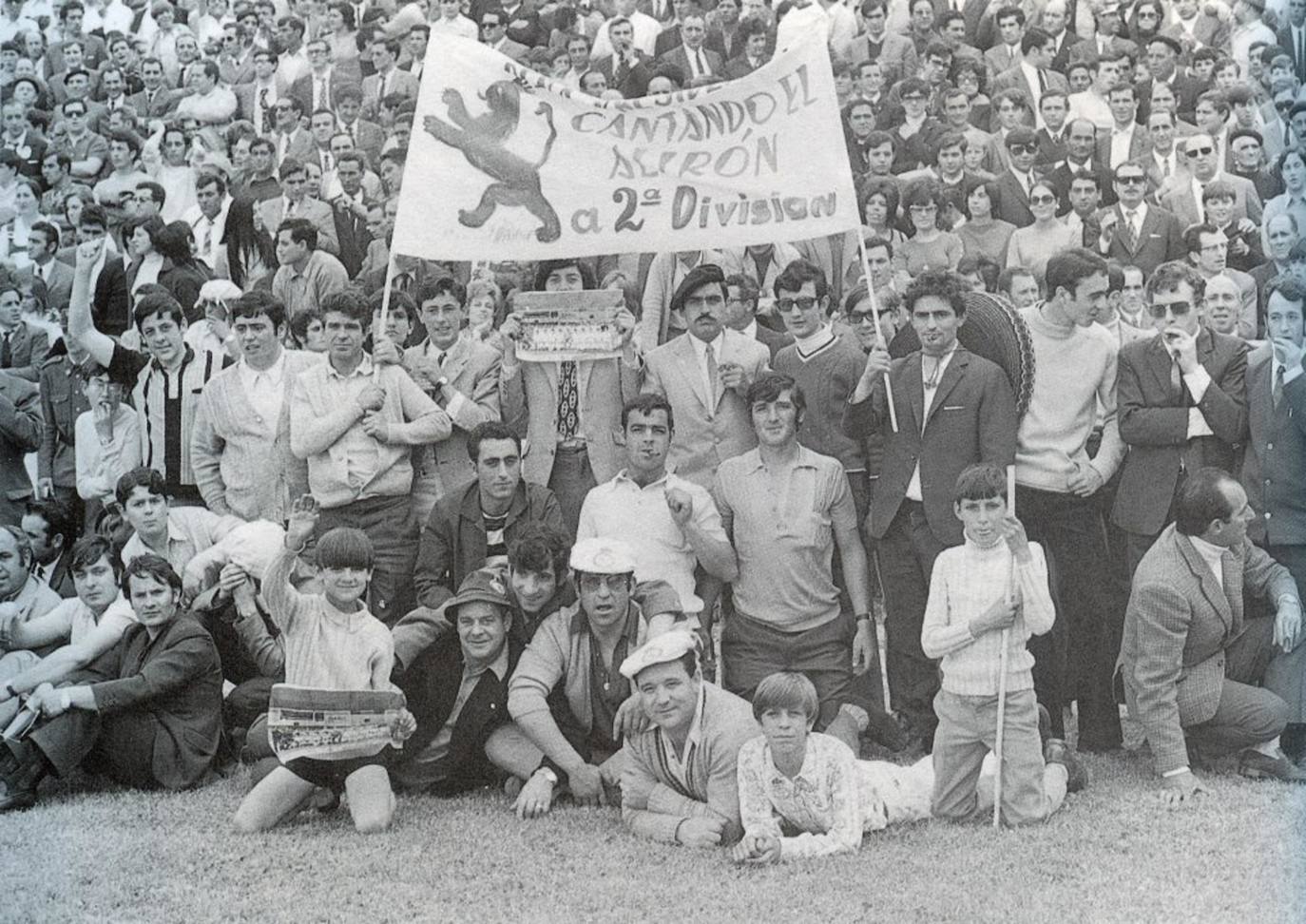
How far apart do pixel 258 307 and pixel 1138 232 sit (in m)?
3.87

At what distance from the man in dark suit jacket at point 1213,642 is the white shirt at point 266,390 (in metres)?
3.34

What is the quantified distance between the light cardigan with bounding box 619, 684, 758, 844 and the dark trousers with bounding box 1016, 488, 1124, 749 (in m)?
1.30

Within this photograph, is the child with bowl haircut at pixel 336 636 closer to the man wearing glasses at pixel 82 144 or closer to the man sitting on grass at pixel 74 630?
the man sitting on grass at pixel 74 630

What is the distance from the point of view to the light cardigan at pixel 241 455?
22.0 ft

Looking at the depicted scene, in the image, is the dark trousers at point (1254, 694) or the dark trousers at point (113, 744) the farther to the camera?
the dark trousers at point (113, 744)

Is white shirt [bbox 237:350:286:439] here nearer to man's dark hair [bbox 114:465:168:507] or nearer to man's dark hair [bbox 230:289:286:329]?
man's dark hair [bbox 230:289:286:329]

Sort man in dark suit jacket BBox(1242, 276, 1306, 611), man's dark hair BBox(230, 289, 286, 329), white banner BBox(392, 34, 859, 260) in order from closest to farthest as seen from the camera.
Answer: man in dark suit jacket BBox(1242, 276, 1306, 611), white banner BBox(392, 34, 859, 260), man's dark hair BBox(230, 289, 286, 329)

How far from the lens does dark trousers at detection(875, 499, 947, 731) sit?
6.13 metres

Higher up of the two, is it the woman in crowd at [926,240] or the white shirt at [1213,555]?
the woman in crowd at [926,240]

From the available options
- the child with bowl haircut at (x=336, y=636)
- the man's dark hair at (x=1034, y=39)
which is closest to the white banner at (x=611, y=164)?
the child with bowl haircut at (x=336, y=636)

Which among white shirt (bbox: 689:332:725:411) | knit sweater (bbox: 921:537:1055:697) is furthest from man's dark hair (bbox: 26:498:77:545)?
knit sweater (bbox: 921:537:1055:697)

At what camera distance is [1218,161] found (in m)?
8.20

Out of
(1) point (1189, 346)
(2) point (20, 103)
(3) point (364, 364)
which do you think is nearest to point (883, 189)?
(1) point (1189, 346)

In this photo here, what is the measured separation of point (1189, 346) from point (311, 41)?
6.25m
